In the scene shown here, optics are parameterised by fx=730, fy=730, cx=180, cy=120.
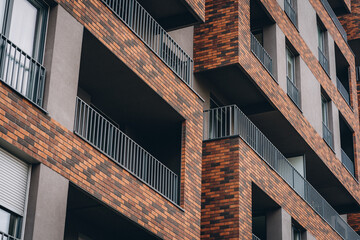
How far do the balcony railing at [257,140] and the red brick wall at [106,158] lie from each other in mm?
2544

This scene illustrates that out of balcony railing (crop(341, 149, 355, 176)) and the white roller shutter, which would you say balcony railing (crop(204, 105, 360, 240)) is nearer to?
balcony railing (crop(341, 149, 355, 176))

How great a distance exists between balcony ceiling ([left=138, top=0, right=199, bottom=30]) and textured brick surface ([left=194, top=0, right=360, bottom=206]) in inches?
75.8

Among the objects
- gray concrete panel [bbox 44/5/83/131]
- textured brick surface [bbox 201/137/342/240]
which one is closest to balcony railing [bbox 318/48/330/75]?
textured brick surface [bbox 201/137/342/240]

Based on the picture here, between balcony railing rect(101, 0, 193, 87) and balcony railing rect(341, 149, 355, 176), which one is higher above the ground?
balcony railing rect(341, 149, 355, 176)

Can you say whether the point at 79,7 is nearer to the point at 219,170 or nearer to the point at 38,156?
the point at 38,156

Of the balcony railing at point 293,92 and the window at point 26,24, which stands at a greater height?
the balcony railing at point 293,92

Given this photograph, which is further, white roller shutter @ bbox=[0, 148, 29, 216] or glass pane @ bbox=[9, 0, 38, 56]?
glass pane @ bbox=[9, 0, 38, 56]

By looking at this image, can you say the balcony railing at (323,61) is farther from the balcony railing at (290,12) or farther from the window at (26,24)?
the window at (26,24)

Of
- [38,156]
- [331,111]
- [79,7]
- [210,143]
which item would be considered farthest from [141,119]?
[331,111]

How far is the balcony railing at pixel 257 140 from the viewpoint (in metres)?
22.9

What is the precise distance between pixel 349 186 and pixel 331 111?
3.38m

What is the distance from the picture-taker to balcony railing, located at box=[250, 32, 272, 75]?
971 inches

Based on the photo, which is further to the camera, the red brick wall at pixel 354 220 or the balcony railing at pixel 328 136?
the red brick wall at pixel 354 220

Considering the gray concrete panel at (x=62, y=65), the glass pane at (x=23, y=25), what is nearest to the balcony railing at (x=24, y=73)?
the gray concrete panel at (x=62, y=65)
